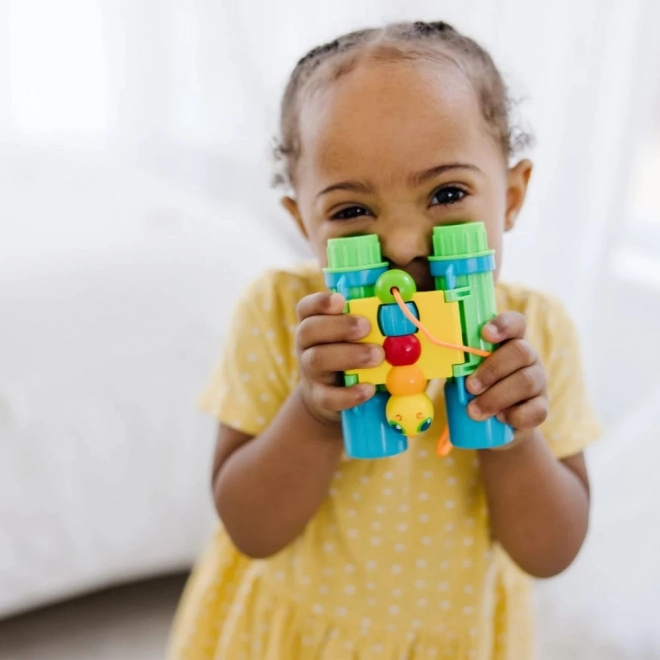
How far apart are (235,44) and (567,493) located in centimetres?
122

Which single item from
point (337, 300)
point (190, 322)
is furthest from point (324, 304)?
point (190, 322)

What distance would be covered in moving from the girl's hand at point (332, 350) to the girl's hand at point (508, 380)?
0.07 meters

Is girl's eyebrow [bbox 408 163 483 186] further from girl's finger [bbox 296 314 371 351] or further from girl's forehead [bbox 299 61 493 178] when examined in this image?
girl's finger [bbox 296 314 371 351]

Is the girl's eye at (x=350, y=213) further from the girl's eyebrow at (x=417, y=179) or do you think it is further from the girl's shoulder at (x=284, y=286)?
the girl's shoulder at (x=284, y=286)

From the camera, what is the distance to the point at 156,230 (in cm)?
110

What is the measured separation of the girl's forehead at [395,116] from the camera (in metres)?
0.57

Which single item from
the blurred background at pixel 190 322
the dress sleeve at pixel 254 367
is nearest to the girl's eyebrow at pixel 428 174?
the dress sleeve at pixel 254 367

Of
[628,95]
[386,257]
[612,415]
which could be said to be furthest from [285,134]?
[612,415]

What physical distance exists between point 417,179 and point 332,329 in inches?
4.9

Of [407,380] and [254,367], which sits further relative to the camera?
[254,367]

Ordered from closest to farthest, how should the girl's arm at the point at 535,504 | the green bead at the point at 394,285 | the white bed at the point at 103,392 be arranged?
the green bead at the point at 394,285 → the girl's arm at the point at 535,504 → the white bed at the point at 103,392

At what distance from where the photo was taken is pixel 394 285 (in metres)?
0.51

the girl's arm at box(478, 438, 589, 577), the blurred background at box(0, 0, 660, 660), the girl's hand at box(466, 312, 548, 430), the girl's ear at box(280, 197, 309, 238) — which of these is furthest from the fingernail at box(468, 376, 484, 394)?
the blurred background at box(0, 0, 660, 660)

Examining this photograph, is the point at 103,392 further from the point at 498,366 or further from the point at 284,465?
the point at 498,366
